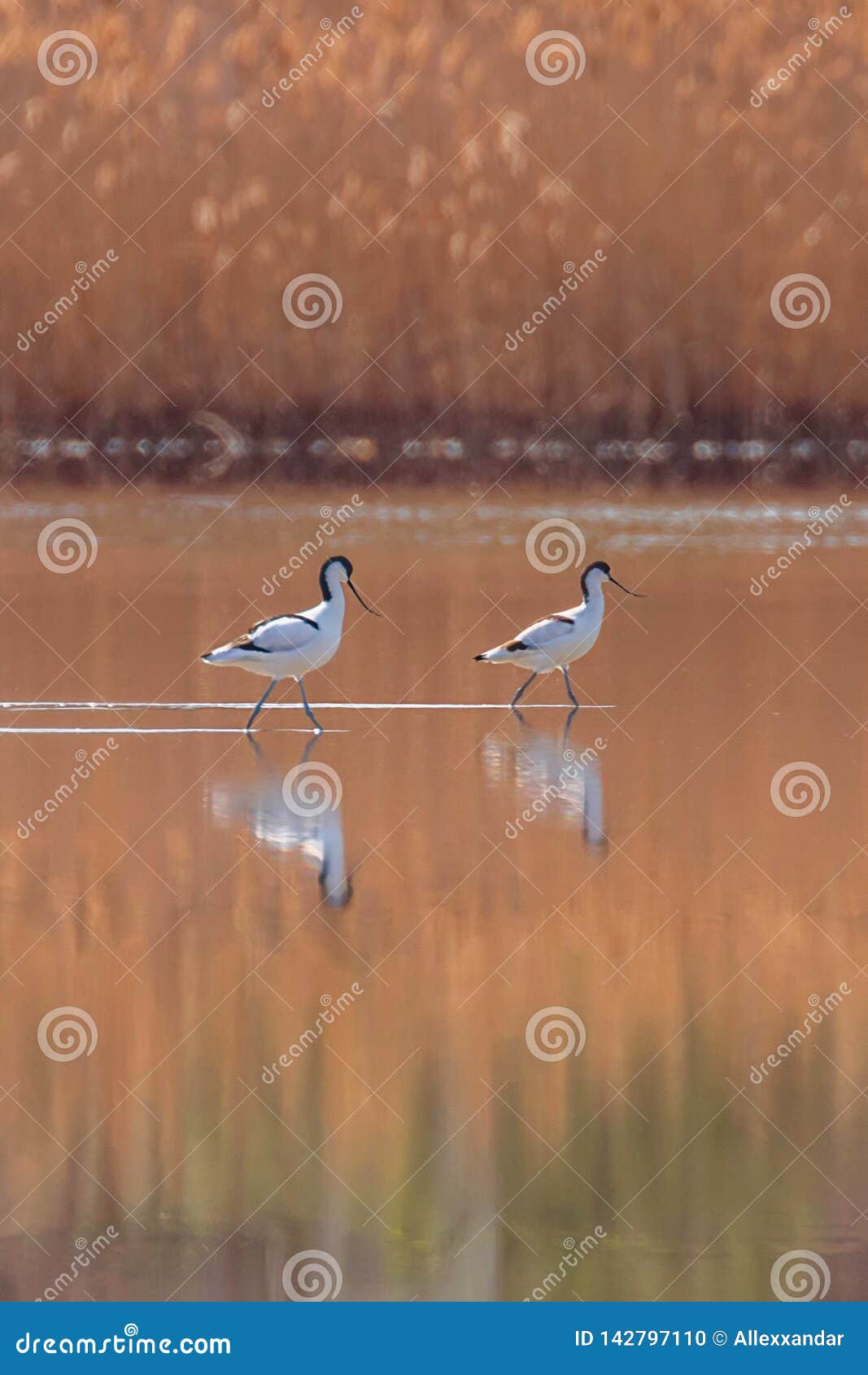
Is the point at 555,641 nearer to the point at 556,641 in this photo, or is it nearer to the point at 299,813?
the point at 556,641

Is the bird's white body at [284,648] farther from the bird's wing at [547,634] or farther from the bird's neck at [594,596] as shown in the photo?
the bird's neck at [594,596]

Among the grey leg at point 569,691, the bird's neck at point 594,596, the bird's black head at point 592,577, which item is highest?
the bird's black head at point 592,577

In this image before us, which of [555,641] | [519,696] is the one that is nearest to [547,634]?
[555,641]

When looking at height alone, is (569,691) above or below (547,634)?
below

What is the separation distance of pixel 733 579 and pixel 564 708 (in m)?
4.10

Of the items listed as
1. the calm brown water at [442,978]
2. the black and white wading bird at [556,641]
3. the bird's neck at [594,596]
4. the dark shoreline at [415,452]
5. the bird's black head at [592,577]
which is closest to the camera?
the calm brown water at [442,978]

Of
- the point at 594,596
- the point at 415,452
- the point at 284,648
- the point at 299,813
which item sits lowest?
the point at 299,813

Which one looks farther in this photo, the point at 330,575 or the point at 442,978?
the point at 330,575

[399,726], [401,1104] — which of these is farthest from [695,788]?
[401,1104]

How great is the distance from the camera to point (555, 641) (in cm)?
999

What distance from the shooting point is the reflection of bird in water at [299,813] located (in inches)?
280

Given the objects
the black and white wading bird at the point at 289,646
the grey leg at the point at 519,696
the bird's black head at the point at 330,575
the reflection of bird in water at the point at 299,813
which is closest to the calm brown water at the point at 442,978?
the reflection of bird in water at the point at 299,813

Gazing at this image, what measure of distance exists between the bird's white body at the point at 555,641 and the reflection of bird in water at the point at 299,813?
138 cm

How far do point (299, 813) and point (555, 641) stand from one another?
7.85 ft
